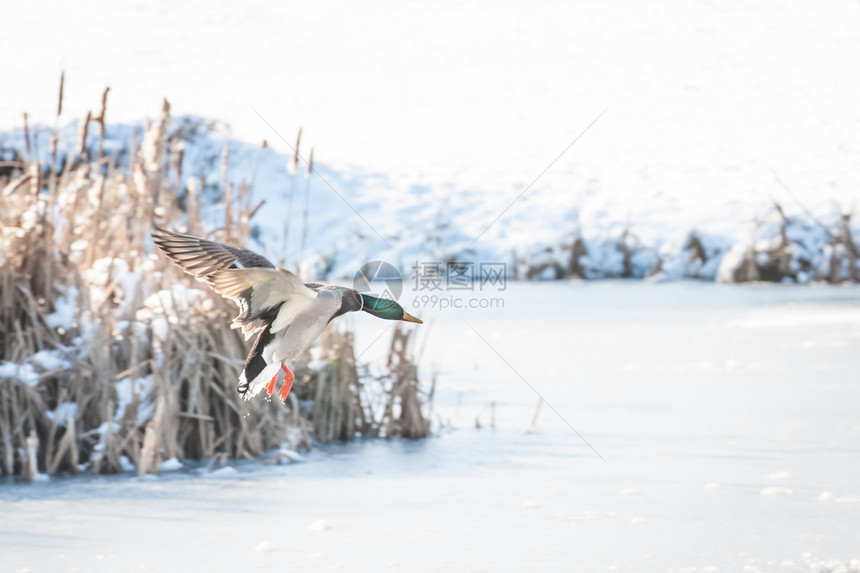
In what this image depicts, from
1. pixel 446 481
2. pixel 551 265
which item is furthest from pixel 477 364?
pixel 551 265

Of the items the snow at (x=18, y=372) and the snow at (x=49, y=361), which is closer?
the snow at (x=18, y=372)

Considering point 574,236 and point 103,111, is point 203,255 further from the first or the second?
point 574,236

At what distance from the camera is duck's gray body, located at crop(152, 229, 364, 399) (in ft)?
8.21

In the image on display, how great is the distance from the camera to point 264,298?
258 cm

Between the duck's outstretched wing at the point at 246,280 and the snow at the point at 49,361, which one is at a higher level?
the duck's outstretched wing at the point at 246,280

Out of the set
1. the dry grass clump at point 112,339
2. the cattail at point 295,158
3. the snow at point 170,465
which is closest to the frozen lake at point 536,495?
the snow at point 170,465

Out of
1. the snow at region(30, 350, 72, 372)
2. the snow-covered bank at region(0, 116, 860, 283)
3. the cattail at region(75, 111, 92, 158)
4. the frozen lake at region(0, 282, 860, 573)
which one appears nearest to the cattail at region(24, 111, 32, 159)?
the cattail at region(75, 111, 92, 158)

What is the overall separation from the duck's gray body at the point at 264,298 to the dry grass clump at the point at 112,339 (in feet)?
9.03

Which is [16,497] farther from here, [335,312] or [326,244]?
[326,244]

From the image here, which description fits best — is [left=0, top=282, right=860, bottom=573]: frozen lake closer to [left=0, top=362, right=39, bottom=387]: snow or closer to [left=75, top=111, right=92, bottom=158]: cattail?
[left=0, top=362, right=39, bottom=387]: snow

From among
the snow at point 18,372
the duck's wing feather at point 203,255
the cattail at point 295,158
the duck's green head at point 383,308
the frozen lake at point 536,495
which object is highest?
the cattail at point 295,158

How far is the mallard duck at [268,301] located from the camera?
2500mm

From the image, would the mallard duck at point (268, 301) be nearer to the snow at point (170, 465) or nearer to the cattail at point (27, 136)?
the snow at point (170, 465)

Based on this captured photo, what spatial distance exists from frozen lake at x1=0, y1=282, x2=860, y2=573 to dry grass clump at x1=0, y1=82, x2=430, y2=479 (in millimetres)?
282
